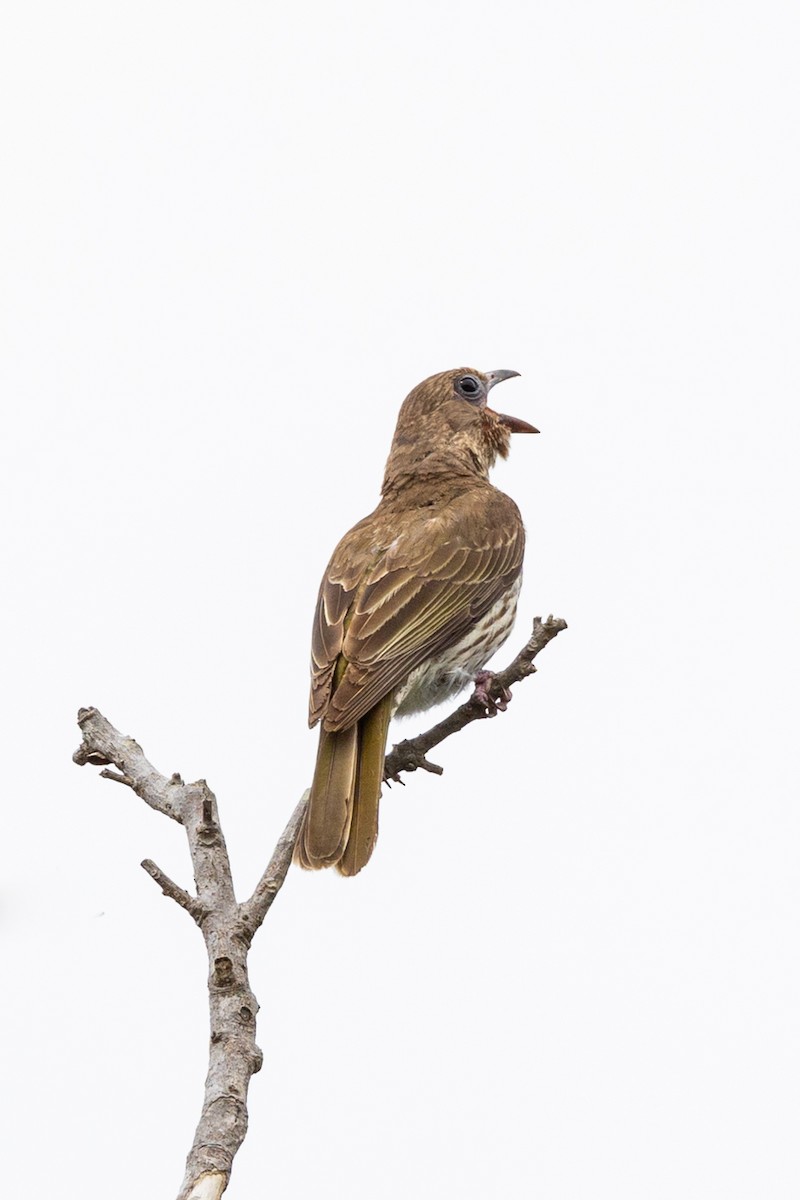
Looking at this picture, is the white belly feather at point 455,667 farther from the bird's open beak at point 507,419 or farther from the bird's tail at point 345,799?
the bird's open beak at point 507,419

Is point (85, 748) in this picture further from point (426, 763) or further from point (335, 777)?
point (426, 763)

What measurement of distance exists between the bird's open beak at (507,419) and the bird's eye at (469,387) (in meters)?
0.11

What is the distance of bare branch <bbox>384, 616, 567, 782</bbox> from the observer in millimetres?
5066

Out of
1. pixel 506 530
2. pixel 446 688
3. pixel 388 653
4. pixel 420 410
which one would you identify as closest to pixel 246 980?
pixel 388 653

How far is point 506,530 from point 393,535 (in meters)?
0.60

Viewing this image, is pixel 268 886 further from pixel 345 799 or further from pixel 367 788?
pixel 367 788

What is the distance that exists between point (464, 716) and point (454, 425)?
2851 mm

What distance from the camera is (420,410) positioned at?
8.35 meters

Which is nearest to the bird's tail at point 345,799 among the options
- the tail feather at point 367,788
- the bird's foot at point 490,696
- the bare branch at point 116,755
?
the tail feather at point 367,788

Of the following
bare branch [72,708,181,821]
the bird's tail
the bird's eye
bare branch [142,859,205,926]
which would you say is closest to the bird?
the bird's tail

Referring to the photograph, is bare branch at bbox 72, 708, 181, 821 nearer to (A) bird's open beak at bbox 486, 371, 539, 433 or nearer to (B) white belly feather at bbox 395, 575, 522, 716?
(B) white belly feather at bbox 395, 575, 522, 716

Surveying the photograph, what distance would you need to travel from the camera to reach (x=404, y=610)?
6441 mm

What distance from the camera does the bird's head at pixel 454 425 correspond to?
8125mm

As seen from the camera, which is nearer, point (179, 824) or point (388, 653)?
point (179, 824)
